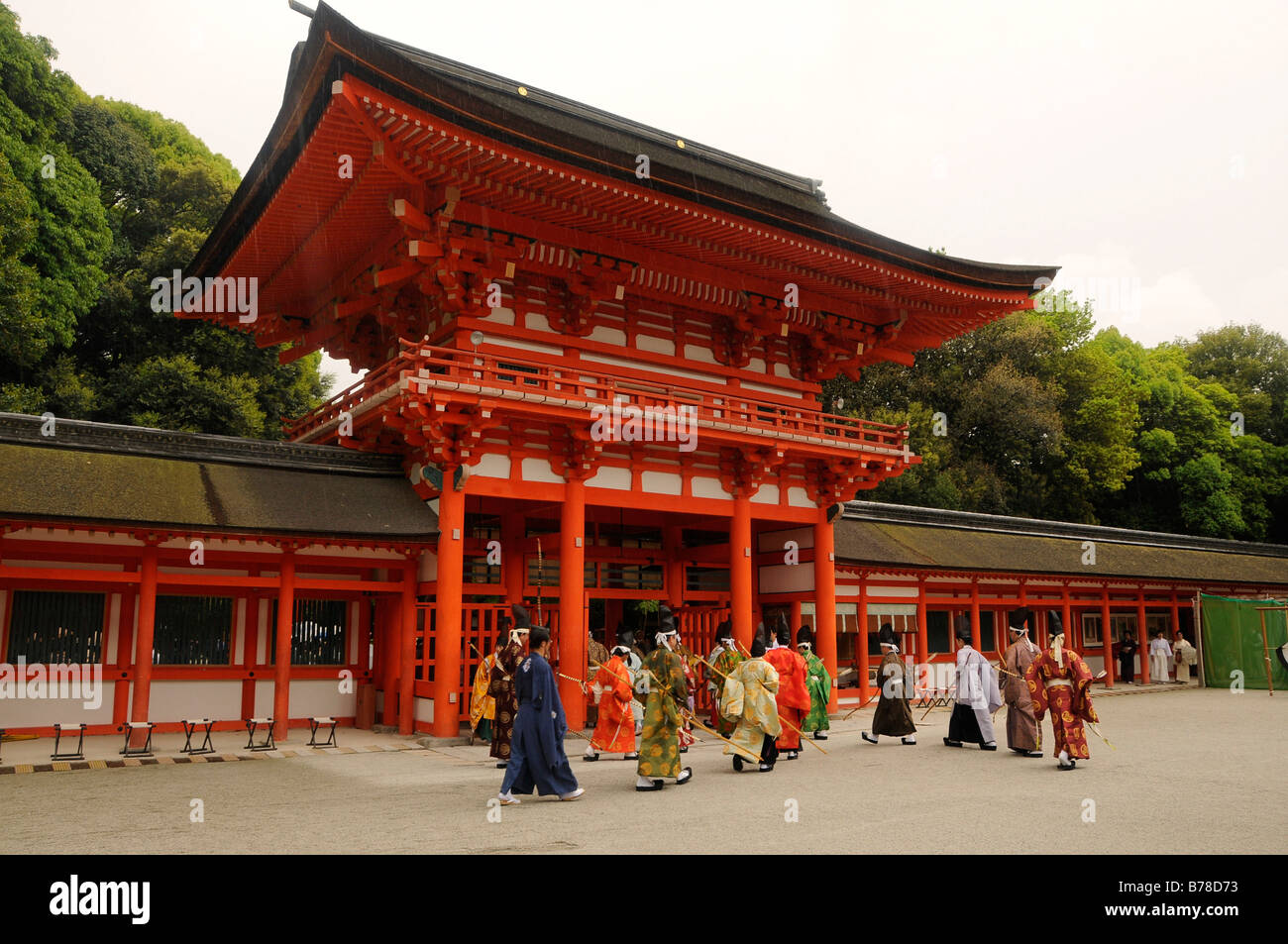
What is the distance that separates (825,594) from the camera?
18.5 metres

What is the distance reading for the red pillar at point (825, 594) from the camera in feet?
60.0

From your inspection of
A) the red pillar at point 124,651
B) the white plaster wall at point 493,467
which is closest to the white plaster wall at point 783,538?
the white plaster wall at point 493,467

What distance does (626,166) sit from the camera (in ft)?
46.1

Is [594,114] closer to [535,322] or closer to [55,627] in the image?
[535,322]

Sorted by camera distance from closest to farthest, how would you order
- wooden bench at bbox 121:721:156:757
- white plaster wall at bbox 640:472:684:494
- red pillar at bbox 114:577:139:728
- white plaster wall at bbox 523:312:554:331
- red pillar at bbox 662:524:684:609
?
1. wooden bench at bbox 121:721:156:757
2. red pillar at bbox 114:577:139:728
3. white plaster wall at bbox 523:312:554:331
4. white plaster wall at bbox 640:472:684:494
5. red pillar at bbox 662:524:684:609

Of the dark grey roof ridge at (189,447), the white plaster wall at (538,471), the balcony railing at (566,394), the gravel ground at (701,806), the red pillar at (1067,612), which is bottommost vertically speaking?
the gravel ground at (701,806)

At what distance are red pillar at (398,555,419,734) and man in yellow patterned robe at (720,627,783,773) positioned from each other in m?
5.39

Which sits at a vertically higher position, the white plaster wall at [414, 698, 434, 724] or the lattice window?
the lattice window

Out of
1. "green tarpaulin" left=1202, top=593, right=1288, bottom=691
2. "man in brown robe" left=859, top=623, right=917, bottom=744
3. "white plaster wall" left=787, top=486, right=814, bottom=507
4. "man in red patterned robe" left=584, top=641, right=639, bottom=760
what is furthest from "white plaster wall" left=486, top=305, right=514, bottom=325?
"green tarpaulin" left=1202, top=593, right=1288, bottom=691

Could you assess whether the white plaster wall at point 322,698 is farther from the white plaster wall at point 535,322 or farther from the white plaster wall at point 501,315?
the white plaster wall at point 535,322

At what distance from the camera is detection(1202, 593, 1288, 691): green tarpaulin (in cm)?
2372

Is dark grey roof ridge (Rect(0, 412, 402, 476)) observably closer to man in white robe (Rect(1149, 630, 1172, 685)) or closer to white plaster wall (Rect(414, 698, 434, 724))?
white plaster wall (Rect(414, 698, 434, 724))

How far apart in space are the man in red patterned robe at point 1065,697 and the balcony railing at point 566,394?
6816mm

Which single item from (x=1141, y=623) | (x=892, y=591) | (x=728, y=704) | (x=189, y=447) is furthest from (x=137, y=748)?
(x=1141, y=623)
